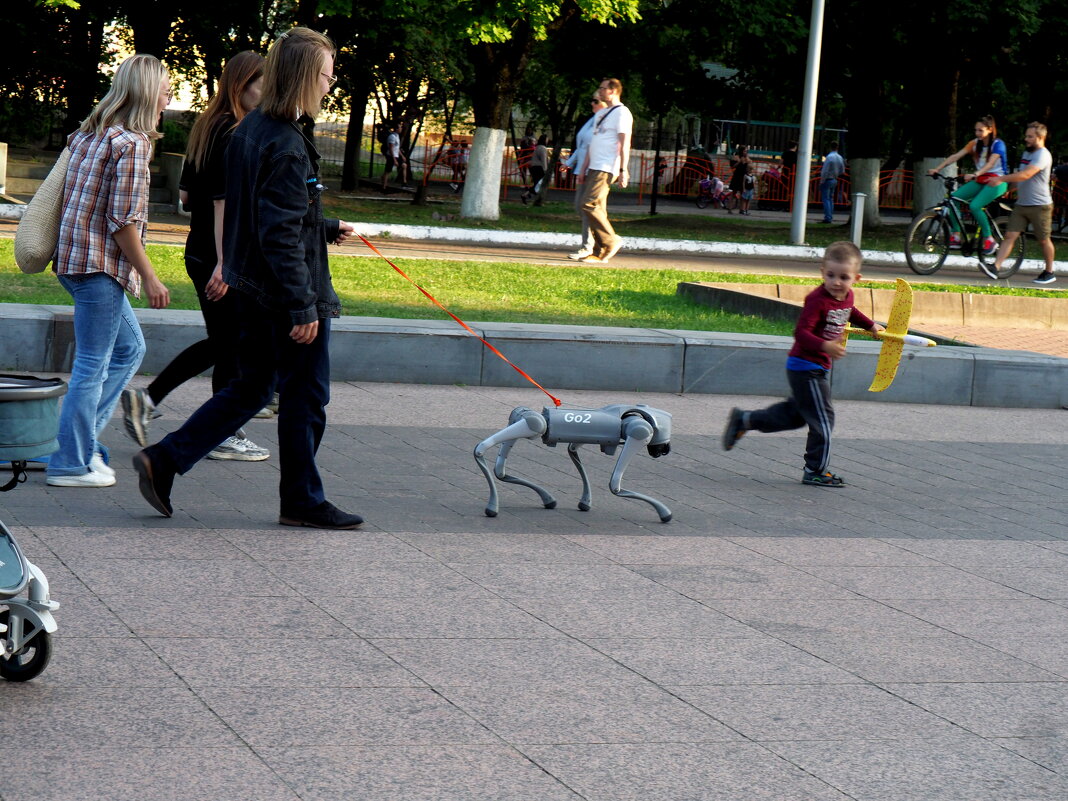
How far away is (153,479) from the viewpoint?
5492 millimetres

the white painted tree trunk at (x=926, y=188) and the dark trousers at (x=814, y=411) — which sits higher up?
the white painted tree trunk at (x=926, y=188)

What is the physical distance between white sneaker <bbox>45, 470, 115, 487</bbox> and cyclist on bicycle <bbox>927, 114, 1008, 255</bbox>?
1242cm

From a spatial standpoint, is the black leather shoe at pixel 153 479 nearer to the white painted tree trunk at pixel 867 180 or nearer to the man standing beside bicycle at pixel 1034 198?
the man standing beside bicycle at pixel 1034 198

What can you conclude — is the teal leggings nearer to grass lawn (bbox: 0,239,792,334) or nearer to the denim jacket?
grass lawn (bbox: 0,239,792,334)

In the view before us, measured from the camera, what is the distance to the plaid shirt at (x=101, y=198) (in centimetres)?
571

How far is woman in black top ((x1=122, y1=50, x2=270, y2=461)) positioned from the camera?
6.41 metres

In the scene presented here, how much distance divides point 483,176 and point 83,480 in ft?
58.4

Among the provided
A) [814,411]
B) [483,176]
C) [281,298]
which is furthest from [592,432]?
[483,176]

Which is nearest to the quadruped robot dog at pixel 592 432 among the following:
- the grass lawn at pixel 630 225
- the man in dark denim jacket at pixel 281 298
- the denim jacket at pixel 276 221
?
the man in dark denim jacket at pixel 281 298

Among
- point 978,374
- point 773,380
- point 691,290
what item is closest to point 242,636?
point 773,380

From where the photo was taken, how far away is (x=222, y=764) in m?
3.32

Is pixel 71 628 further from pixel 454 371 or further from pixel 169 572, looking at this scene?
pixel 454 371

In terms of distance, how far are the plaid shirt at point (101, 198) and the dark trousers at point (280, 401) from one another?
28.1 inches

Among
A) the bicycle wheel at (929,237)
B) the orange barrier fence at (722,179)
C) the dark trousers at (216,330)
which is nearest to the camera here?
the dark trousers at (216,330)
